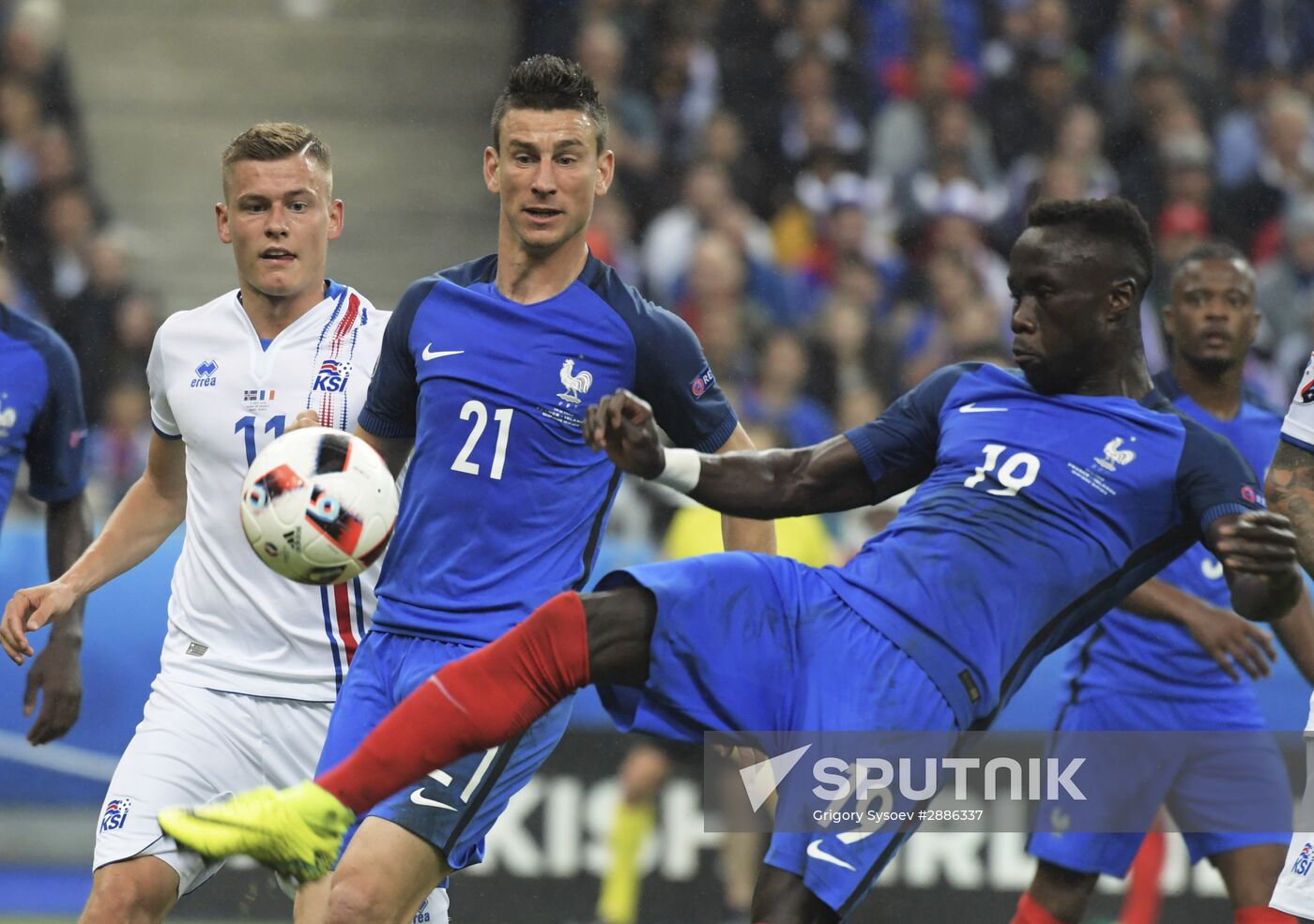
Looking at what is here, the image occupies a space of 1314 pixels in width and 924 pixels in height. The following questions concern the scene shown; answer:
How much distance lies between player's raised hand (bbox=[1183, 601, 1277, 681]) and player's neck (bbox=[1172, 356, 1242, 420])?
0.86 metres

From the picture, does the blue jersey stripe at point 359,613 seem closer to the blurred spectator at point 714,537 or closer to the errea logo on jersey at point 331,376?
the errea logo on jersey at point 331,376

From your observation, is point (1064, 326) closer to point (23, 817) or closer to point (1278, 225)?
point (23, 817)

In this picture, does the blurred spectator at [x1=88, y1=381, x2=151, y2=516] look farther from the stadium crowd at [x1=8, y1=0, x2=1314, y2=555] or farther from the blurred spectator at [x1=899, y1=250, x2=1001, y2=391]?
the blurred spectator at [x1=899, y1=250, x2=1001, y2=391]

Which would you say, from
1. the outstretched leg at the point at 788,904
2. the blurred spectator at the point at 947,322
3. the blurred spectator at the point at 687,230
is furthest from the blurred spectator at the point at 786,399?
the outstretched leg at the point at 788,904

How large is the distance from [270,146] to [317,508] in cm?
136

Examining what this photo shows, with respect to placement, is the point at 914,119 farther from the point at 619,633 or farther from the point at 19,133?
the point at 619,633

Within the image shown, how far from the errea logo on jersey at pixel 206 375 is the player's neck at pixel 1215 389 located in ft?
11.4

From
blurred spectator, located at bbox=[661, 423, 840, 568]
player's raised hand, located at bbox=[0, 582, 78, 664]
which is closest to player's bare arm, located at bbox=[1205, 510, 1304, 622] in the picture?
player's raised hand, located at bbox=[0, 582, 78, 664]

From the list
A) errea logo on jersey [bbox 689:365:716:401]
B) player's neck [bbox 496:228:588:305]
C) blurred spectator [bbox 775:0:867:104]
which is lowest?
errea logo on jersey [bbox 689:365:716:401]

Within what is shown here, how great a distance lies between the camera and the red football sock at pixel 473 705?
379cm

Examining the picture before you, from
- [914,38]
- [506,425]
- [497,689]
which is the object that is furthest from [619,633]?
[914,38]

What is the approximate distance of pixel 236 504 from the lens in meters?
4.92

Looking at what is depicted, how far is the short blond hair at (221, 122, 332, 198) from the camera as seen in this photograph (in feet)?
16.5

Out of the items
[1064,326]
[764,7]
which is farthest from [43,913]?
[764,7]
